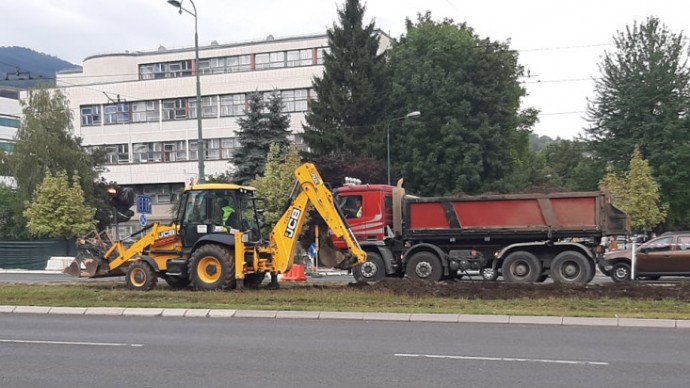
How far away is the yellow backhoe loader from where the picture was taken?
16.7 metres

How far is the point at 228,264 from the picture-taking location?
16.4 meters

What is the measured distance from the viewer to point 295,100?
188 ft

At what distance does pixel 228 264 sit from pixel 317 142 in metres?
31.9

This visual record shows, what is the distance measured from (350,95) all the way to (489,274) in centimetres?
3050

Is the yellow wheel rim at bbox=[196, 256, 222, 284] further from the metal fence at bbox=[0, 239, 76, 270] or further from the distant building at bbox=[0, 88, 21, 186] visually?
the distant building at bbox=[0, 88, 21, 186]

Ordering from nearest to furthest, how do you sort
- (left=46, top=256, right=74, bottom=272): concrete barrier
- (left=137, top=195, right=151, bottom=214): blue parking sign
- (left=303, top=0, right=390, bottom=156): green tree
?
(left=137, top=195, right=151, bottom=214): blue parking sign < (left=46, top=256, right=74, bottom=272): concrete barrier < (left=303, top=0, right=390, bottom=156): green tree

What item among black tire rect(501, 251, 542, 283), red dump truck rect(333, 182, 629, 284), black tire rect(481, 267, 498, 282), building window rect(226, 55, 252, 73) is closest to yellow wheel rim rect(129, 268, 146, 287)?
red dump truck rect(333, 182, 629, 284)

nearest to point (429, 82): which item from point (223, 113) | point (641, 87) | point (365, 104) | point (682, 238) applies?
point (365, 104)

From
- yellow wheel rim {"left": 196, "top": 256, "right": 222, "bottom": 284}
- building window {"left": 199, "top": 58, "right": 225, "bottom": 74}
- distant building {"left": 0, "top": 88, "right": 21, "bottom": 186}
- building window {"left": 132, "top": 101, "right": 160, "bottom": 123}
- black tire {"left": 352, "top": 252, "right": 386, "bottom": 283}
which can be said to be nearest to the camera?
yellow wheel rim {"left": 196, "top": 256, "right": 222, "bottom": 284}

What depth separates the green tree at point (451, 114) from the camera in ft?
152

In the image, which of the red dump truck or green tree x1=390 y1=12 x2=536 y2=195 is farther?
green tree x1=390 y1=12 x2=536 y2=195

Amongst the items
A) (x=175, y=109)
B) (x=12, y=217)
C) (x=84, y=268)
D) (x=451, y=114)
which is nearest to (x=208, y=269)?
(x=84, y=268)

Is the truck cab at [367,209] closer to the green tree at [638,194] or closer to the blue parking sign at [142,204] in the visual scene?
the blue parking sign at [142,204]

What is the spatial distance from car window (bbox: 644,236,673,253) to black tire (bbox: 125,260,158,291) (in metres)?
13.8
